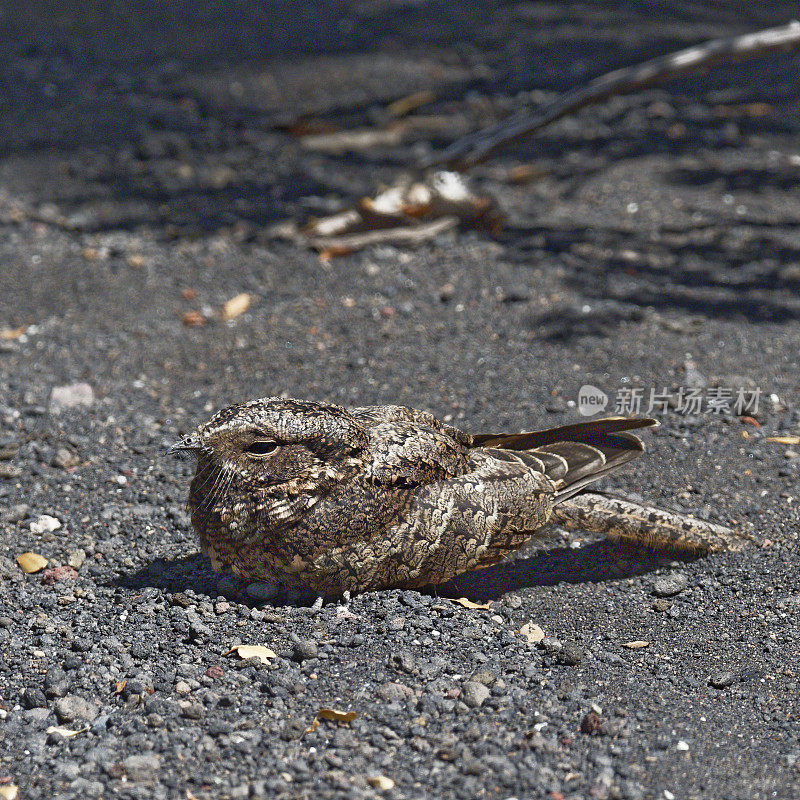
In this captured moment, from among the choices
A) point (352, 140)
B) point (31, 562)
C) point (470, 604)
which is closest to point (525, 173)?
point (352, 140)

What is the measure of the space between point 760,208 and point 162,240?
4.62 m

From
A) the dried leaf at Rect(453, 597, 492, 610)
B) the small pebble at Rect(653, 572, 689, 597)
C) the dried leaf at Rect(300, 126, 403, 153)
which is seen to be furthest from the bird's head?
the dried leaf at Rect(300, 126, 403, 153)

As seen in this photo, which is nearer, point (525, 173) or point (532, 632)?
point (532, 632)

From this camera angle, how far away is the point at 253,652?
11.5ft

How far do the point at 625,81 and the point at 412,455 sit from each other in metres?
4.49

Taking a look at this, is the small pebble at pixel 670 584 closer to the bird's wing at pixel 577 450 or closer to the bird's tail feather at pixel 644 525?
the bird's tail feather at pixel 644 525

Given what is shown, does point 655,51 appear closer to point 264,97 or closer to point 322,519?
point 264,97

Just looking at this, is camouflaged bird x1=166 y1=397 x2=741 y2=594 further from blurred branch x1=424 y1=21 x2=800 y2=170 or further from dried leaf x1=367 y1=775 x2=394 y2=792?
blurred branch x1=424 y1=21 x2=800 y2=170

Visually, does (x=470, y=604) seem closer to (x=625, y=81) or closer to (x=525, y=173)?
(x=625, y=81)

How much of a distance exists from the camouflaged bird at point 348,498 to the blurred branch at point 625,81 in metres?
4.13

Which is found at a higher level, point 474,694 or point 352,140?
point 352,140

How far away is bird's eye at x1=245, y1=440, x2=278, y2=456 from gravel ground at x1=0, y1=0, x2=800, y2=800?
1.99ft

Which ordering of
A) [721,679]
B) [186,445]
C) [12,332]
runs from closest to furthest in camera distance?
[721,679]
[186,445]
[12,332]

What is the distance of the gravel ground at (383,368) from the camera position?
3.14 meters
